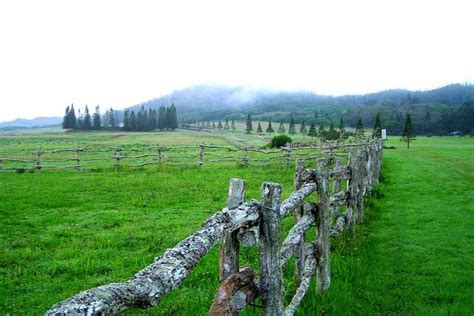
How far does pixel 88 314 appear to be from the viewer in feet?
5.73

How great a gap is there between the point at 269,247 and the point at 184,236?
20.2ft

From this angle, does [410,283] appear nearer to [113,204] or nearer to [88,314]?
[88,314]

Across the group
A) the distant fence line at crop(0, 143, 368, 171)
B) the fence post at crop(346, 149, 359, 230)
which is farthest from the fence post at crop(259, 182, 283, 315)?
the distant fence line at crop(0, 143, 368, 171)

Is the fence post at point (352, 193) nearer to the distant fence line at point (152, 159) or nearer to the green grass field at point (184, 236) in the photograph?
the green grass field at point (184, 236)

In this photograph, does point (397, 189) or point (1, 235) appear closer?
point (1, 235)

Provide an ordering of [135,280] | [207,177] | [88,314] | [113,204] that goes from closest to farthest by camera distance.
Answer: [88,314] < [135,280] < [113,204] < [207,177]

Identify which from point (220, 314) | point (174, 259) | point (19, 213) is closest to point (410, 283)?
point (220, 314)

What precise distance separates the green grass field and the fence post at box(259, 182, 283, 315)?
1.12 metres

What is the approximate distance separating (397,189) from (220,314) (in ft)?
50.9

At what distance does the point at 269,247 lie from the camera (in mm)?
3879

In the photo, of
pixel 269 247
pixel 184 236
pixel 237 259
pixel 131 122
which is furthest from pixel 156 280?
pixel 131 122

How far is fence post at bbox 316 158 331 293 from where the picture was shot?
6.18m

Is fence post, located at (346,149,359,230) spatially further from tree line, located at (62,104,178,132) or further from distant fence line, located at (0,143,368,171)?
tree line, located at (62,104,178,132)

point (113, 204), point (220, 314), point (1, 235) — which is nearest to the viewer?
point (220, 314)
